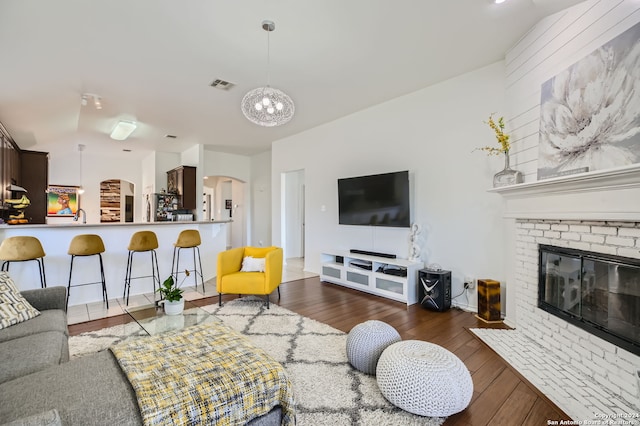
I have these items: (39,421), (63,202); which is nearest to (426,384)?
(39,421)

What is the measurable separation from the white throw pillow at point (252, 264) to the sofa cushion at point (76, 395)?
236 centimetres

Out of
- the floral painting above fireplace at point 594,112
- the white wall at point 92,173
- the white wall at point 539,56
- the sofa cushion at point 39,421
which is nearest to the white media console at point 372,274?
the white wall at point 539,56

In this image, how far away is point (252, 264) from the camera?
384cm

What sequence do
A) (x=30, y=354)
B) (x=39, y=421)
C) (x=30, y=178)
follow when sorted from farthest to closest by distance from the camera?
(x=30, y=178)
(x=30, y=354)
(x=39, y=421)

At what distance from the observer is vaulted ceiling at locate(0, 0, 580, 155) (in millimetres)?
2416

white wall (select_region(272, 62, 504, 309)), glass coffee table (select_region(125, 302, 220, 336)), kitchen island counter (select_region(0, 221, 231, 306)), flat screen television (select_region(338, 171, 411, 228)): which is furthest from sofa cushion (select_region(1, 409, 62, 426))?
flat screen television (select_region(338, 171, 411, 228))

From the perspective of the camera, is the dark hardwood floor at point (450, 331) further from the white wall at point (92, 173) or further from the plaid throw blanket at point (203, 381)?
the white wall at point (92, 173)

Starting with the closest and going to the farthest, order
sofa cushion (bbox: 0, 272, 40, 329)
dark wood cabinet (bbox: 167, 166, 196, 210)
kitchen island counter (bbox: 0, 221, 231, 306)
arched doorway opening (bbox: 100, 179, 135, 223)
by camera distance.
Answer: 1. sofa cushion (bbox: 0, 272, 40, 329)
2. kitchen island counter (bbox: 0, 221, 231, 306)
3. dark wood cabinet (bbox: 167, 166, 196, 210)
4. arched doorway opening (bbox: 100, 179, 135, 223)

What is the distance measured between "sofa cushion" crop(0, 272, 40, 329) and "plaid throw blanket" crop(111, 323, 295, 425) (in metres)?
1.05

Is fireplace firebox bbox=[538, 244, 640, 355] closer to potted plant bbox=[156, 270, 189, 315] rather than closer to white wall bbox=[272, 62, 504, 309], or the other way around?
white wall bbox=[272, 62, 504, 309]

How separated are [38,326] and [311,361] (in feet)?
6.31

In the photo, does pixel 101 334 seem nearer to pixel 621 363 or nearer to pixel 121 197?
pixel 621 363

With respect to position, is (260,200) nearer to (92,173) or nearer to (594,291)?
(92,173)

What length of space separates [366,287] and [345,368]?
7.14ft
